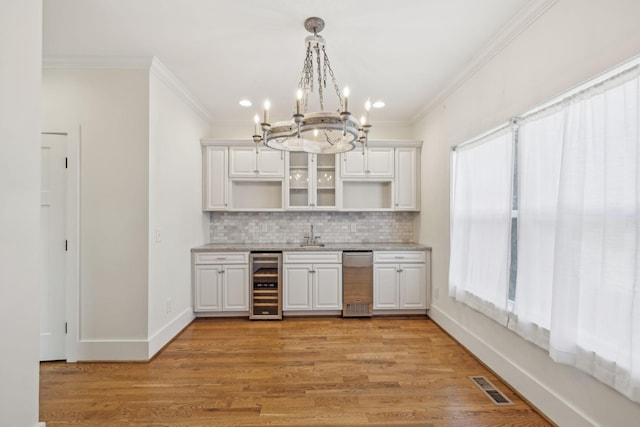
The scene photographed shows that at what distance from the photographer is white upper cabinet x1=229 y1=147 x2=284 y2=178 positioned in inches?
166

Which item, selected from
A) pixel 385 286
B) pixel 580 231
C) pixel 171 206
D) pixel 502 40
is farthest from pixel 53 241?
pixel 502 40

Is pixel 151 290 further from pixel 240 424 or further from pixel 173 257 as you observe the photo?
pixel 240 424

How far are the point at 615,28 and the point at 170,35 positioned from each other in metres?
2.89

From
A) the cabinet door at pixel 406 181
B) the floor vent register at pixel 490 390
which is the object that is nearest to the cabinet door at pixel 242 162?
the cabinet door at pixel 406 181

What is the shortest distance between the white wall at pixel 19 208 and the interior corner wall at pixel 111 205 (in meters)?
1.11

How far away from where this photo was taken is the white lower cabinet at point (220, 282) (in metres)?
3.81

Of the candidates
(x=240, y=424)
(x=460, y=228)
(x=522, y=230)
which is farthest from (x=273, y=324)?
(x=522, y=230)

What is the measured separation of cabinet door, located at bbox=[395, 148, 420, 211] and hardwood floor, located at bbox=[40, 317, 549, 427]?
71.1 inches

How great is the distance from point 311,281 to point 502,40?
316cm

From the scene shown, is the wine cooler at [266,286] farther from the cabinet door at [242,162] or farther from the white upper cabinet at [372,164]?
the white upper cabinet at [372,164]

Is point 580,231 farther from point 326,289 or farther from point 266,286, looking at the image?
point 266,286

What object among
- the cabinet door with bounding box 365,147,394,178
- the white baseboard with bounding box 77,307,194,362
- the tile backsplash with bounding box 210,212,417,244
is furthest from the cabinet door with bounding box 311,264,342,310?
the white baseboard with bounding box 77,307,194,362

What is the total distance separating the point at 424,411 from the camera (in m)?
2.03

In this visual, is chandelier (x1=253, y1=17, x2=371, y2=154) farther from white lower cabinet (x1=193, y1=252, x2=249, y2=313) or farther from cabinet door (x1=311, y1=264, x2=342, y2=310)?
white lower cabinet (x1=193, y1=252, x2=249, y2=313)
